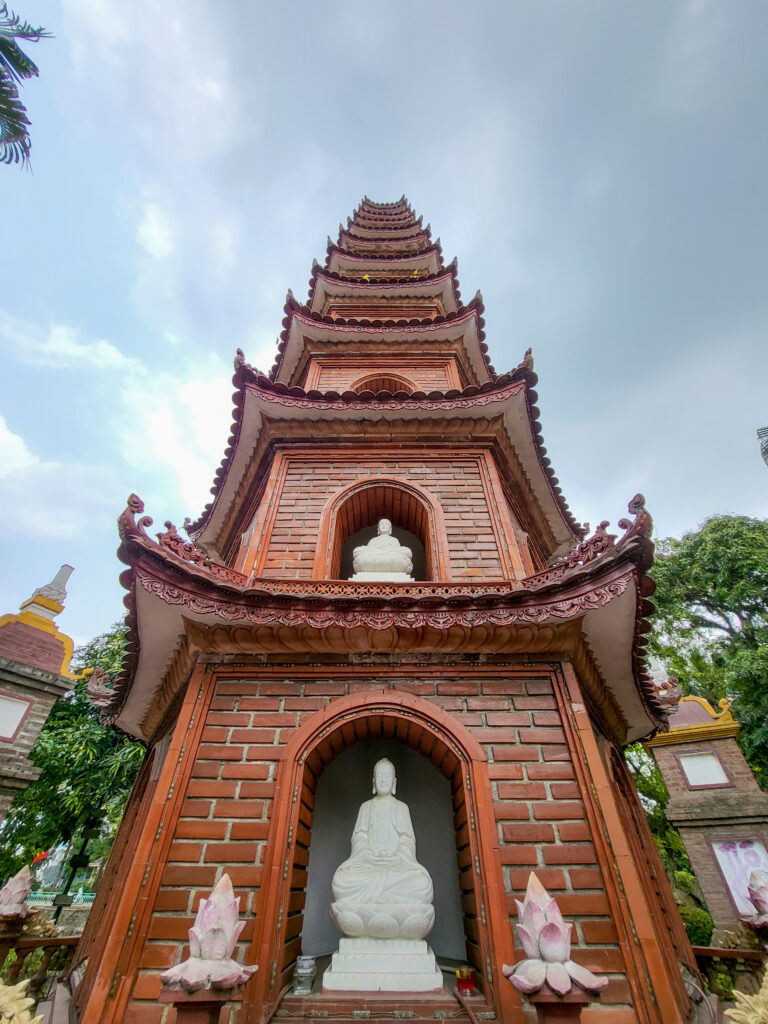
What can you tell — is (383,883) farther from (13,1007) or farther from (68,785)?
(68,785)

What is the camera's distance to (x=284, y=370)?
1155cm

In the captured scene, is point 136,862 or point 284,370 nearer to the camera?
point 136,862

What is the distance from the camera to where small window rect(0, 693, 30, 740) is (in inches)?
371

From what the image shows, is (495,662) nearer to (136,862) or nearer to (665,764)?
(136,862)

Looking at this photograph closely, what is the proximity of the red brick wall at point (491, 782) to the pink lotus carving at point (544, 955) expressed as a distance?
1.13 metres

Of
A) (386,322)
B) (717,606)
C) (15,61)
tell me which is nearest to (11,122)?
(15,61)

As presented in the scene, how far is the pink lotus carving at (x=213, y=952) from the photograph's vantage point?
2830mm

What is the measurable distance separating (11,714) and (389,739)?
8.28m

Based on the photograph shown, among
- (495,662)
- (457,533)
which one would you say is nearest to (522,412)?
(457,533)

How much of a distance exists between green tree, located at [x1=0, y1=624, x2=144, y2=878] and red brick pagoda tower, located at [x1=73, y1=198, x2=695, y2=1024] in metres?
9.13

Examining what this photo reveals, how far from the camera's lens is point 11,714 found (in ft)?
31.5

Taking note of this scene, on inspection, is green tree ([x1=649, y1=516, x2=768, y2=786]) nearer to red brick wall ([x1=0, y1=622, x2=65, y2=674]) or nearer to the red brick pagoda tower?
the red brick pagoda tower

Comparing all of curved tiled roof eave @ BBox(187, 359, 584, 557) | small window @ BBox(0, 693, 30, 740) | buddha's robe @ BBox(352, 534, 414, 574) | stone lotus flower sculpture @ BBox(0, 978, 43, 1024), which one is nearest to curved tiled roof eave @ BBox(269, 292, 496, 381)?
curved tiled roof eave @ BBox(187, 359, 584, 557)

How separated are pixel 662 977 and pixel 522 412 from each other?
7.14m
